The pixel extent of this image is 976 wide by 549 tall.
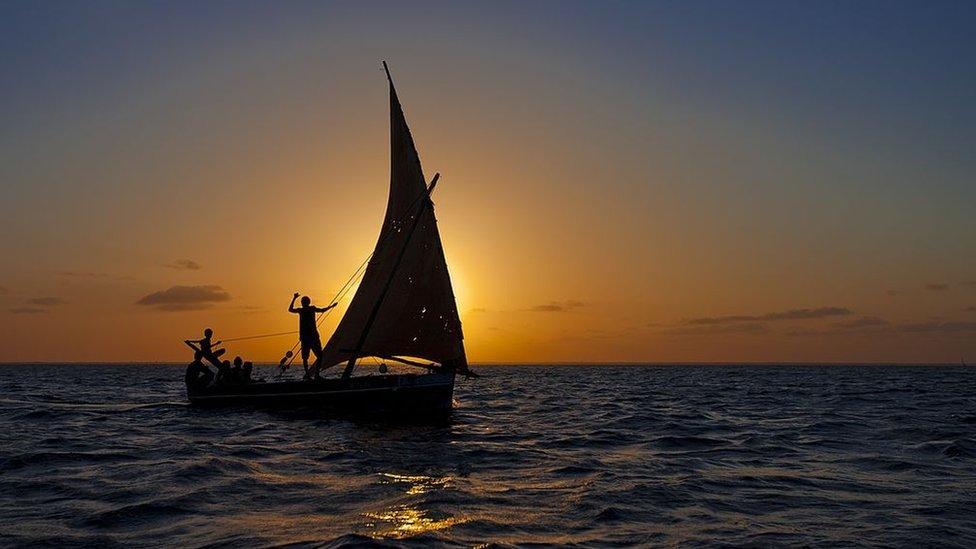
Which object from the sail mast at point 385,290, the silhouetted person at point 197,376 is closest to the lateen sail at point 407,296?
the sail mast at point 385,290

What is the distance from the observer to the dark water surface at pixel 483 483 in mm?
12203

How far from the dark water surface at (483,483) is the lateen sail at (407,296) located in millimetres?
3671

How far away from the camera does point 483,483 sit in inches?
662

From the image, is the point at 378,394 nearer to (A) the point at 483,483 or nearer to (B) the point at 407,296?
(B) the point at 407,296

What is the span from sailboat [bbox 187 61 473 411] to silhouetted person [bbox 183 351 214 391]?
6.72 metres

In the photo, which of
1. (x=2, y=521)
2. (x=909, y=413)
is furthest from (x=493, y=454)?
(x=909, y=413)

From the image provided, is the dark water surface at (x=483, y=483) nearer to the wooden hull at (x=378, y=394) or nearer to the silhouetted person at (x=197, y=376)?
the wooden hull at (x=378, y=394)

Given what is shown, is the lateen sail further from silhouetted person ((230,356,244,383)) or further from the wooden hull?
silhouetted person ((230,356,244,383))

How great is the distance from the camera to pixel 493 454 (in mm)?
21641

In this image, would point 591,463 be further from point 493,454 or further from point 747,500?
point 747,500

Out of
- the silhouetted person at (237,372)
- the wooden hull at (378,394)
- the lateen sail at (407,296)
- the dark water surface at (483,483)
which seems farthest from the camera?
the silhouetted person at (237,372)

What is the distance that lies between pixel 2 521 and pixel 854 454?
20743 mm

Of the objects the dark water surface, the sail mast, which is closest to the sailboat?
the sail mast

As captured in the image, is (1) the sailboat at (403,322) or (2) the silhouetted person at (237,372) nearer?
(1) the sailboat at (403,322)
